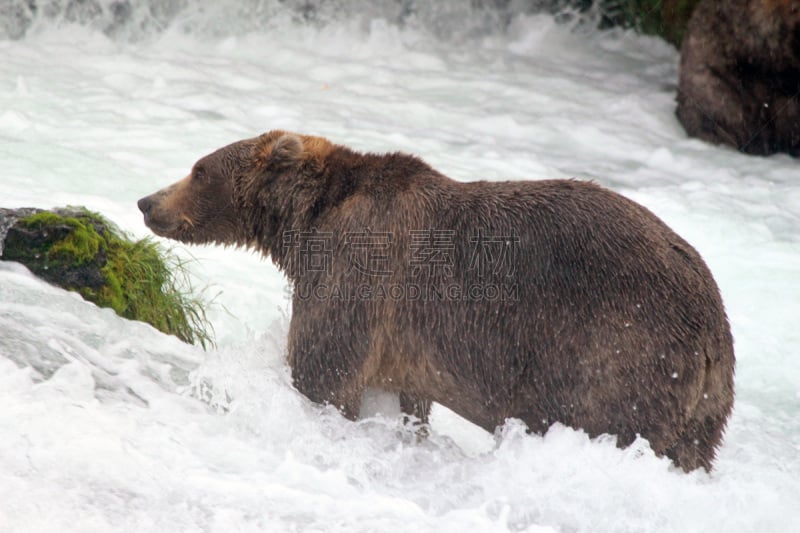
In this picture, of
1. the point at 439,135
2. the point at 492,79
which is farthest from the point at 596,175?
the point at 492,79

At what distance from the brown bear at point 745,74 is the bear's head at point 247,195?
25.2 ft

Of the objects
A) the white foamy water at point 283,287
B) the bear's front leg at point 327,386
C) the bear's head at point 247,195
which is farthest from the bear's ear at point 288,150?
the bear's front leg at point 327,386

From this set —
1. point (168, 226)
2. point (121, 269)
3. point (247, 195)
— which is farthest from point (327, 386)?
point (121, 269)

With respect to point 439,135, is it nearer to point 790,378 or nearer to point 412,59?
point 412,59

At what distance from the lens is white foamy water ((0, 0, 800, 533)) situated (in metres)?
4.57

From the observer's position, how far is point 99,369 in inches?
209

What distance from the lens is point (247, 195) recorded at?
5.93 metres

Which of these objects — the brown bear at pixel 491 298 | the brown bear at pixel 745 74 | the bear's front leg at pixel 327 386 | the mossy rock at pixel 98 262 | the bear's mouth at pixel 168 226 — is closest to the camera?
the brown bear at pixel 491 298

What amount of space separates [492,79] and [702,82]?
9.97ft

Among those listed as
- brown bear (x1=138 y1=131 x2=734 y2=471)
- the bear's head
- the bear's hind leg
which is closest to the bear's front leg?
brown bear (x1=138 y1=131 x2=734 y2=471)

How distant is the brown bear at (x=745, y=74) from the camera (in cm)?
1177

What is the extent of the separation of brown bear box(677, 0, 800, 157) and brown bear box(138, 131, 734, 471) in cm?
766

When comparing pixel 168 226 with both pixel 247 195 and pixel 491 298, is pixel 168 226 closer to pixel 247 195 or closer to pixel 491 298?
pixel 247 195

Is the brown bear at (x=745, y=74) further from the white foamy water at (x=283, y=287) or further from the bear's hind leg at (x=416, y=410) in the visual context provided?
the bear's hind leg at (x=416, y=410)
